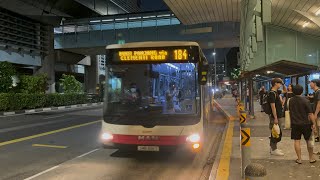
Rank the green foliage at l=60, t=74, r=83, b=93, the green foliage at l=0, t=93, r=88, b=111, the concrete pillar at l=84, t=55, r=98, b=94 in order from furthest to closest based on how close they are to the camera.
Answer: the concrete pillar at l=84, t=55, r=98, b=94 < the green foliage at l=60, t=74, r=83, b=93 < the green foliage at l=0, t=93, r=88, b=111

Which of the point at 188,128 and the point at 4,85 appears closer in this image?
the point at 188,128

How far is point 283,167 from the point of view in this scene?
25.3ft

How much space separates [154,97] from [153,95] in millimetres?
54

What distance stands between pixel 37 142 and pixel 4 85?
1815cm

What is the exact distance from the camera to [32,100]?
31438 millimetres

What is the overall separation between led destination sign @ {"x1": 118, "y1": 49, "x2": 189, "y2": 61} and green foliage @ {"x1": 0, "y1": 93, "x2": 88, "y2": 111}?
20900 mm

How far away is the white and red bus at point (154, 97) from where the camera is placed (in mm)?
8766

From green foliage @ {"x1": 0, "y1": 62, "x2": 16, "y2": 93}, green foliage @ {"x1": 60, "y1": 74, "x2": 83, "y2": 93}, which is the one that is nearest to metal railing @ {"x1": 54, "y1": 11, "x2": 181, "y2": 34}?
green foliage @ {"x1": 60, "y1": 74, "x2": 83, "y2": 93}

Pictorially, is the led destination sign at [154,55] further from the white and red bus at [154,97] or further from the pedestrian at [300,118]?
the pedestrian at [300,118]

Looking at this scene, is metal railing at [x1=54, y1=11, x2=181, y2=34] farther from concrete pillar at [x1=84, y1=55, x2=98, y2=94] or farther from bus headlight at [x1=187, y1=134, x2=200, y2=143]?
bus headlight at [x1=187, y1=134, x2=200, y2=143]

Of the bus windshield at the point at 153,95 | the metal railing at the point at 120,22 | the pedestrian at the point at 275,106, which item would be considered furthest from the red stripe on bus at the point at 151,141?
the metal railing at the point at 120,22

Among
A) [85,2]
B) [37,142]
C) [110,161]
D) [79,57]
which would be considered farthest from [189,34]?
[110,161]

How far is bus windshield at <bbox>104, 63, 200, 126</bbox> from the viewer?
8.92 m

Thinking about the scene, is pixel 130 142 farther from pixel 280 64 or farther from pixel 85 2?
pixel 85 2
